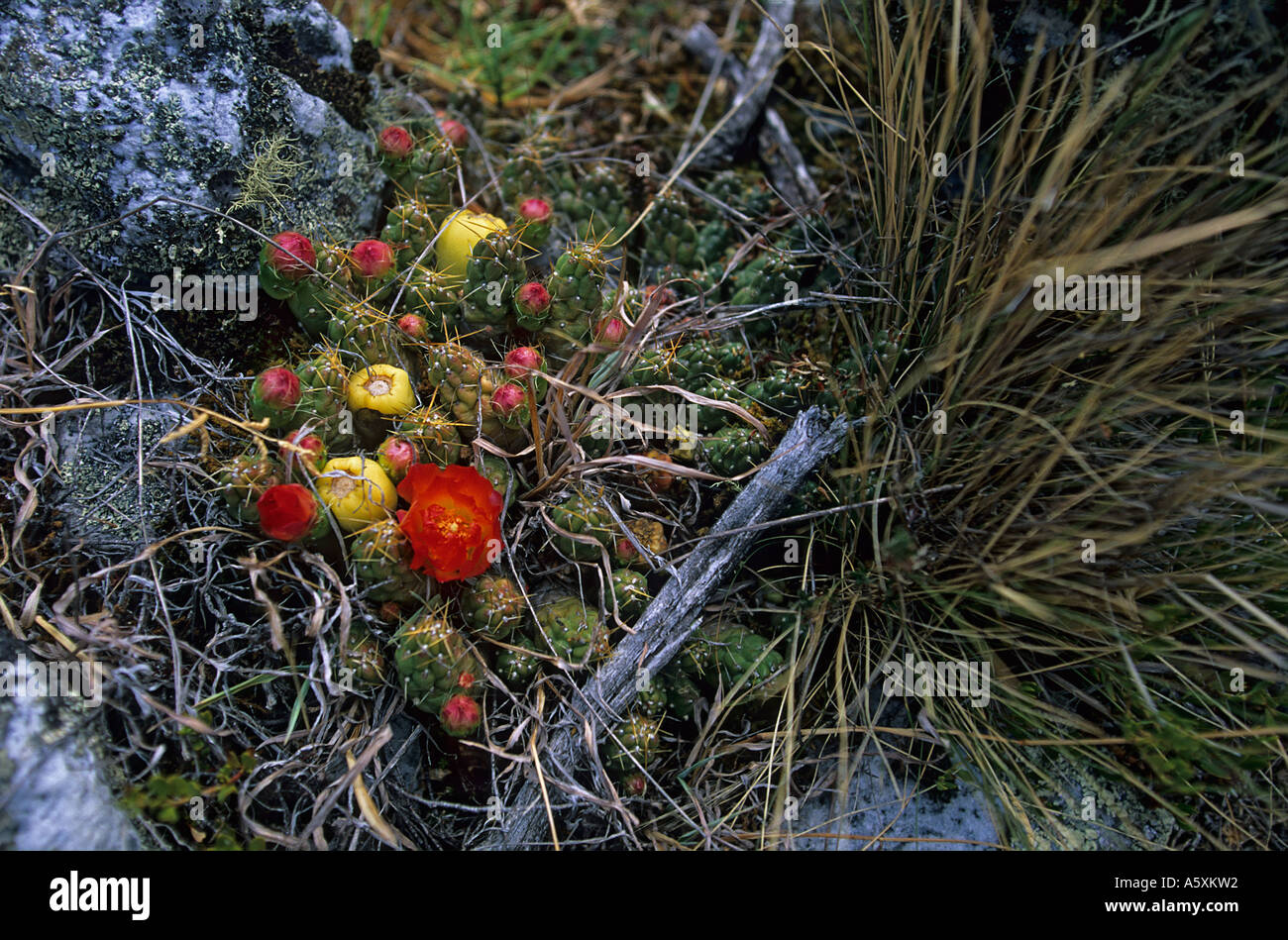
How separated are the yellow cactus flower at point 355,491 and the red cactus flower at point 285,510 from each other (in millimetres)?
100

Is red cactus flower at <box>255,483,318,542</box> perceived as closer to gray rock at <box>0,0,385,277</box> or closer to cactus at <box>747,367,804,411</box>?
gray rock at <box>0,0,385,277</box>

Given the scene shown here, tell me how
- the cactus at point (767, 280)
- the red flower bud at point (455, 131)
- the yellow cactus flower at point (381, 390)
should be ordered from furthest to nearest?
the red flower bud at point (455, 131) → the cactus at point (767, 280) → the yellow cactus flower at point (381, 390)

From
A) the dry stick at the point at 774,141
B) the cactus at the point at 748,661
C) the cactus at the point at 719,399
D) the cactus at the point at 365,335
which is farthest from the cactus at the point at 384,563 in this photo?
the dry stick at the point at 774,141

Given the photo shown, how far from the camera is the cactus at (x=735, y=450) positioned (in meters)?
2.39

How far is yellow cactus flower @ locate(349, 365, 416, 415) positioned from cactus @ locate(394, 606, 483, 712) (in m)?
0.58

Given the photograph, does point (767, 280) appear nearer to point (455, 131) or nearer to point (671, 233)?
point (671, 233)

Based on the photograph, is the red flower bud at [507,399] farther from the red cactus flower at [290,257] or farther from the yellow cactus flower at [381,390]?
the red cactus flower at [290,257]

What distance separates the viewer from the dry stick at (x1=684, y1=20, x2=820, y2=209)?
3135mm

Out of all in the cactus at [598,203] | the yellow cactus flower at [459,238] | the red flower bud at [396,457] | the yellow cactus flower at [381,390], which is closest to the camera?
the red flower bud at [396,457]

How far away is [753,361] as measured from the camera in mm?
2783

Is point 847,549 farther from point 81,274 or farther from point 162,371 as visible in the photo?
point 81,274

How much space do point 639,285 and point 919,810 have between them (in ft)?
6.31

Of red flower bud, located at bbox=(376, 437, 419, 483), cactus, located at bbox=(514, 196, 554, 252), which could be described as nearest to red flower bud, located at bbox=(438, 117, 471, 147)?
cactus, located at bbox=(514, 196, 554, 252)

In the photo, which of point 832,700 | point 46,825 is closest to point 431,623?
point 46,825
